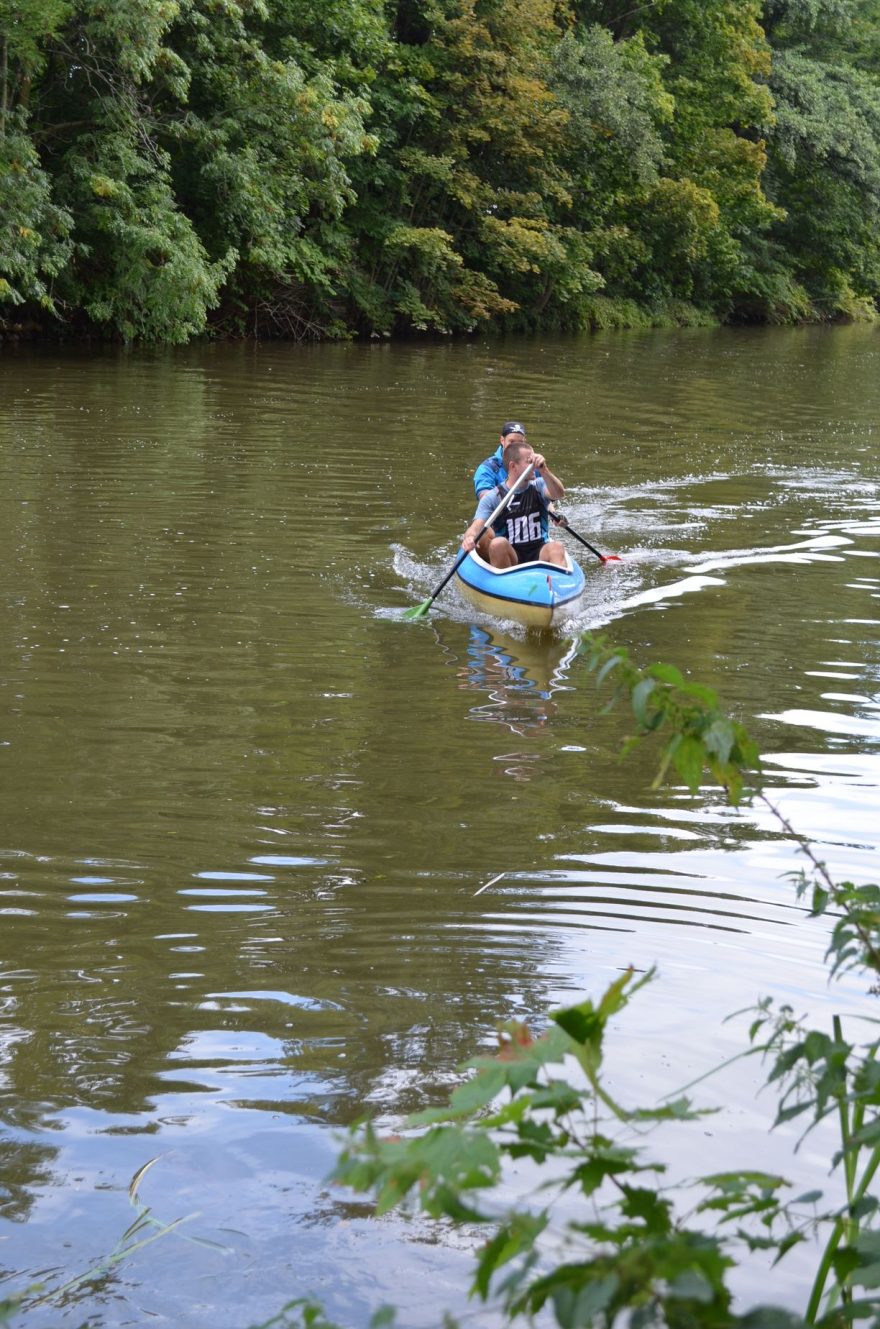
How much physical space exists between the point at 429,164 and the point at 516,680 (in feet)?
81.4

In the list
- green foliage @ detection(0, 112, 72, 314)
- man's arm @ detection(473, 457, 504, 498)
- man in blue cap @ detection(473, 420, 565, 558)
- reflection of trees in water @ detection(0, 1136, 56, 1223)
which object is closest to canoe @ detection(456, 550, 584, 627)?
man in blue cap @ detection(473, 420, 565, 558)

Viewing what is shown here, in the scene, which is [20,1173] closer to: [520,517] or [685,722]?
[685,722]

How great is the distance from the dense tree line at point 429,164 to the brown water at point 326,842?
32.0 feet

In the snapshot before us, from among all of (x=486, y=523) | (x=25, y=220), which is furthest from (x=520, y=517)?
(x=25, y=220)

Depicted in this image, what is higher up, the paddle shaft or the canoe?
the paddle shaft

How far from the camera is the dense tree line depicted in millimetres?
22984

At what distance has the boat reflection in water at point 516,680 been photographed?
24.1 ft

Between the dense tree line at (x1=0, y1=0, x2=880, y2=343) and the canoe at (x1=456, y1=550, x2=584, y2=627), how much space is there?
13.0 meters

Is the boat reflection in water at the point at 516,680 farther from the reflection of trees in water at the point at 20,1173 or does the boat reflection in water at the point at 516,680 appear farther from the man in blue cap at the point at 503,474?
the reflection of trees in water at the point at 20,1173

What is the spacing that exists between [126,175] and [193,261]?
174 cm

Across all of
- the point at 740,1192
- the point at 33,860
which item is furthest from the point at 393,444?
the point at 740,1192

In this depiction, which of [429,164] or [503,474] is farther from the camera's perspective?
[429,164]

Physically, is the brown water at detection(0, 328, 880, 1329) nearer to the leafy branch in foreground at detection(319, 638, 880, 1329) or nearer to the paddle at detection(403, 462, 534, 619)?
the paddle at detection(403, 462, 534, 619)

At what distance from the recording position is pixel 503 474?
1162cm
